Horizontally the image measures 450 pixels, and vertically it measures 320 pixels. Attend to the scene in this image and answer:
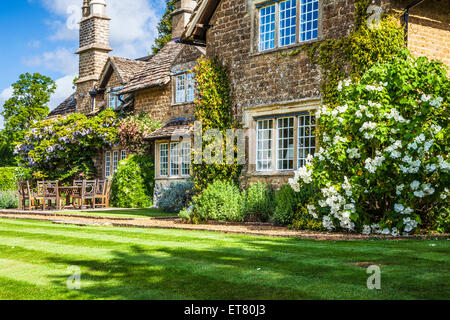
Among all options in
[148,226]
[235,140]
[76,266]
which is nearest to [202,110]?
[235,140]

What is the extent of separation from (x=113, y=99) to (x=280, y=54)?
16.0 m

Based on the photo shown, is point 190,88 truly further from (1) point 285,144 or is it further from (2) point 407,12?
(2) point 407,12

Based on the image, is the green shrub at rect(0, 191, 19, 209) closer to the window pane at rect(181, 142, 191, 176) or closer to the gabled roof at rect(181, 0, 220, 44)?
the window pane at rect(181, 142, 191, 176)

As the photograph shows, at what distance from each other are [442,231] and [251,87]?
728cm

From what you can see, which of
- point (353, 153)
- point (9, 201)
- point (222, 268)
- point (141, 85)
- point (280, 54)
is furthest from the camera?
point (141, 85)

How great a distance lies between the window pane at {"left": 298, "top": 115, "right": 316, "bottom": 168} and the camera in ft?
48.2

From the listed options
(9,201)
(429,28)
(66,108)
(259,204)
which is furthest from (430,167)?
(66,108)

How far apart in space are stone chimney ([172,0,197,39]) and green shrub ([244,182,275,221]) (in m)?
15.4

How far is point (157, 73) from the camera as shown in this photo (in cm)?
2581

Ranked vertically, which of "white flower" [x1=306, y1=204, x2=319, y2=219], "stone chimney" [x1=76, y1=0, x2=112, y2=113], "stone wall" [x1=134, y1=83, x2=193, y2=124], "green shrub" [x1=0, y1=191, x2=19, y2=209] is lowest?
"green shrub" [x1=0, y1=191, x2=19, y2=209]

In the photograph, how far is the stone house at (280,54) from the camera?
13859 mm

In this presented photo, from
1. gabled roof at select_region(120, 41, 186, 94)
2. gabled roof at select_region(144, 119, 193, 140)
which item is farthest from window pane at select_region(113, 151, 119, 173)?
gabled roof at select_region(144, 119, 193, 140)

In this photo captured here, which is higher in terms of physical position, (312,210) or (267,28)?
(267,28)

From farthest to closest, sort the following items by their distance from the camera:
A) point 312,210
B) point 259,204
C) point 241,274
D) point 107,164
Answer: point 107,164, point 259,204, point 312,210, point 241,274
